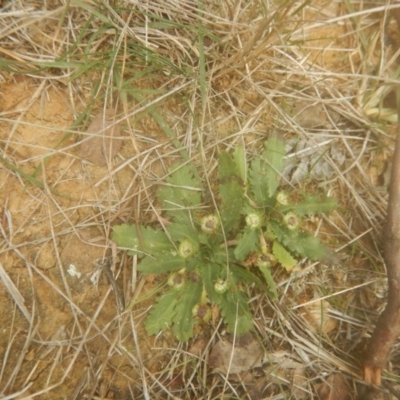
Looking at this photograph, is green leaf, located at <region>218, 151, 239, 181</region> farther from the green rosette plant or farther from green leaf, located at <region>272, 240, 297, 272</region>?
green leaf, located at <region>272, 240, 297, 272</region>

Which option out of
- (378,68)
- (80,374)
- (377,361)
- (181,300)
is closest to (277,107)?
(378,68)

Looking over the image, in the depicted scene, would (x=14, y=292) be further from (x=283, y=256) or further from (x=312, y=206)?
(x=312, y=206)

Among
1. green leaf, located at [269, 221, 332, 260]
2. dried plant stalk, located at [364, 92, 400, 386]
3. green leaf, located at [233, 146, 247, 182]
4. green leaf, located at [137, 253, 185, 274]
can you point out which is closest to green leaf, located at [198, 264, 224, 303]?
green leaf, located at [137, 253, 185, 274]

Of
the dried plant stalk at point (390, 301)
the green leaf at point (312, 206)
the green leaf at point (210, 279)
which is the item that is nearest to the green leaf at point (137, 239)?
the green leaf at point (210, 279)

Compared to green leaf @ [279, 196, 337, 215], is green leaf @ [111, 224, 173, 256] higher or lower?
lower

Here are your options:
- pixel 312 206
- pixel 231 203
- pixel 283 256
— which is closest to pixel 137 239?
pixel 231 203

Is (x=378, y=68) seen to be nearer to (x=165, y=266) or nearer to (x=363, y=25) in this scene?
(x=363, y=25)
